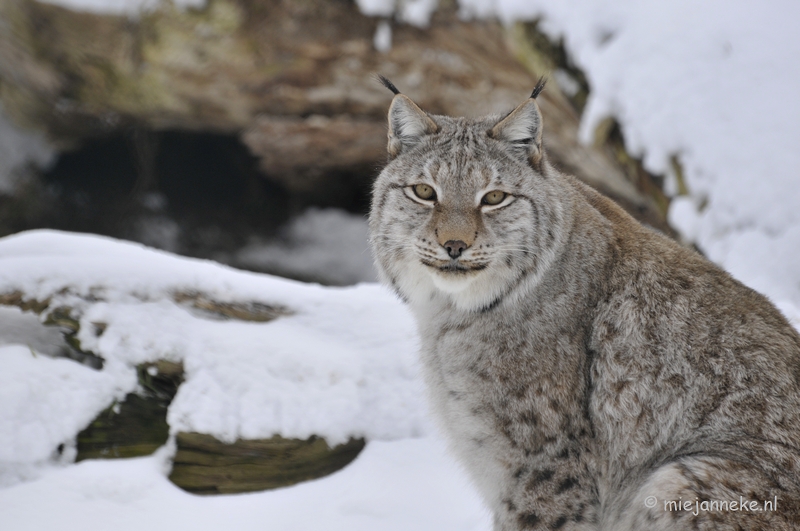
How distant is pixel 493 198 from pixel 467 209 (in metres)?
0.14

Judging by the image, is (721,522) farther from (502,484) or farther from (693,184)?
(693,184)

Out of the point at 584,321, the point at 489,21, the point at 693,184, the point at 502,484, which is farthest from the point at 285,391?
the point at 489,21

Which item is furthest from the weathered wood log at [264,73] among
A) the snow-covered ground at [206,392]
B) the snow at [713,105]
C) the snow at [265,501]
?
the snow at [265,501]

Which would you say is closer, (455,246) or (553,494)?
(553,494)

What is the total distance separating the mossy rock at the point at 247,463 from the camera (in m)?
3.65

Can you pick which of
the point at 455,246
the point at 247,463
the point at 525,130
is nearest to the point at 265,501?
the point at 247,463

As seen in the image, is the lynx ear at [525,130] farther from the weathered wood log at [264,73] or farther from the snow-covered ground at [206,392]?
the weathered wood log at [264,73]

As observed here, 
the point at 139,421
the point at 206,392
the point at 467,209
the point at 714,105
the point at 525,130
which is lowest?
the point at 139,421

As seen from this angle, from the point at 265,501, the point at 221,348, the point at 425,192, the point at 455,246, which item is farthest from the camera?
the point at 221,348

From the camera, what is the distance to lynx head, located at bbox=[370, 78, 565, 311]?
2869 millimetres

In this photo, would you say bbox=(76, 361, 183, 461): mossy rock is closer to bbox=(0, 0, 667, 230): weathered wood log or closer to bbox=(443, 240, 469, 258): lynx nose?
bbox=(443, 240, 469, 258): lynx nose

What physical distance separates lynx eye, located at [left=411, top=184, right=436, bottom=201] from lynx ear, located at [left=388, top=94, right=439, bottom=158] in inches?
12.3

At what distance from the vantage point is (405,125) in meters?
3.23

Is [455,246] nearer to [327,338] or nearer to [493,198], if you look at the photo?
[493,198]
